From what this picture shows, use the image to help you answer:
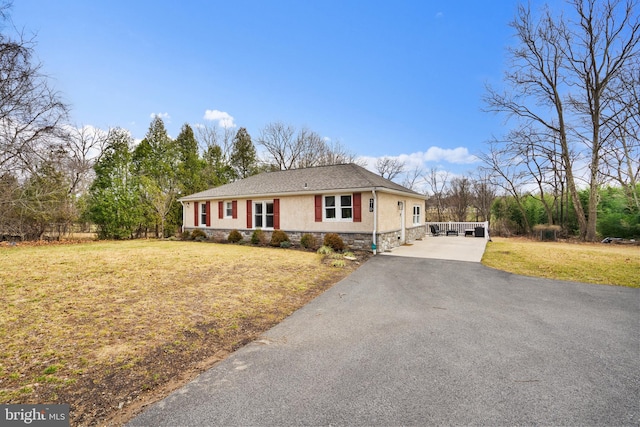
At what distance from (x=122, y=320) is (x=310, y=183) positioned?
1027cm

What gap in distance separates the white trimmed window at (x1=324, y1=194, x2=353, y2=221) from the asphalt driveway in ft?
21.9

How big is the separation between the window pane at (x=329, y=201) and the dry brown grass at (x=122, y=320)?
15.1 feet

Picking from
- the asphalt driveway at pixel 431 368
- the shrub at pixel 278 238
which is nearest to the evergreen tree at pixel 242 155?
the shrub at pixel 278 238

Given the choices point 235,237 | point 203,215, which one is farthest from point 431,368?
point 203,215

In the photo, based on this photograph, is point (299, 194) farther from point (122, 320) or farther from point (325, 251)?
point (122, 320)

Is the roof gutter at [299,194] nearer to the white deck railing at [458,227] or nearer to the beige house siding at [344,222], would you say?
the beige house siding at [344,222]

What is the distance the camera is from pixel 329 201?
496 inches

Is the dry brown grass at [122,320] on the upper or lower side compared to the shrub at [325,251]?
lower

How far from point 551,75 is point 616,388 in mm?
22331

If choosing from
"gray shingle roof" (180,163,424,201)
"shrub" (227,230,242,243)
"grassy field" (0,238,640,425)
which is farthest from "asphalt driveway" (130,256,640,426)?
"shrub" (227,230,242,243)

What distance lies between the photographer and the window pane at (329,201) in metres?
12.5

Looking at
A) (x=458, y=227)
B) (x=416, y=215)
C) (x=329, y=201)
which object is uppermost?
(x=329, y=201)

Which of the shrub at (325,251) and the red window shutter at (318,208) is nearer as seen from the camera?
the shrub at (325,251)

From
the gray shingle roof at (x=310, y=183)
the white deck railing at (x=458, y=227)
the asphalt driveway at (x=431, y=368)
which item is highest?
the gray shingle roof at (x=310, y=183)
